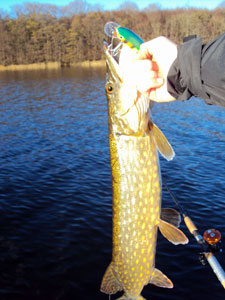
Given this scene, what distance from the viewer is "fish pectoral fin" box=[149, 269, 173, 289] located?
2607 mm

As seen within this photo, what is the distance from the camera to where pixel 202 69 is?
5.74 ft

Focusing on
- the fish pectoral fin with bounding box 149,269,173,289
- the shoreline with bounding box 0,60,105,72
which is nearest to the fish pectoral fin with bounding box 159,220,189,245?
the fish pectoral fin with bounding box 149,269,173,289

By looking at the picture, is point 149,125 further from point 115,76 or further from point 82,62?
point 82,62

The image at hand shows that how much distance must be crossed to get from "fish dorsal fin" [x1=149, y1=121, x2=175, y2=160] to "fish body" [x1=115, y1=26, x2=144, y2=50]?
67 centimetres

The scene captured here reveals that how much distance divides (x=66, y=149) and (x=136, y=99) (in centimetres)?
991

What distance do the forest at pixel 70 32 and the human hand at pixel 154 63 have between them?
65.3 m

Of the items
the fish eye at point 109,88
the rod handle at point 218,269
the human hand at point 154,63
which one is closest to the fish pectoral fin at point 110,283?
the rod handle at point 218,269

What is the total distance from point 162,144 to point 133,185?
Answer: 1.53ft

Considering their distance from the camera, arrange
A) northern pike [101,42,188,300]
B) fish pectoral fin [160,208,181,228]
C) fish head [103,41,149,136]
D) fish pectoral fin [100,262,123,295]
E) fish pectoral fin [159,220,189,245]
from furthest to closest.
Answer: fish pectoral fin [100,262,123,295] → fish pectoral fin [160,208,181,228] → fish pectoral fin [159,220,189,245] → northern pike [101,42,188,300] → fish head [103,41,149,136]

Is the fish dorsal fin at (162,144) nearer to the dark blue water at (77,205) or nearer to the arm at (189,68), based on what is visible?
the arm at (189,68)

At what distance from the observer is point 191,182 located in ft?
28.3

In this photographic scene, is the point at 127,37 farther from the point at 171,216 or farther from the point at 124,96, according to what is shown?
the point at 171,216

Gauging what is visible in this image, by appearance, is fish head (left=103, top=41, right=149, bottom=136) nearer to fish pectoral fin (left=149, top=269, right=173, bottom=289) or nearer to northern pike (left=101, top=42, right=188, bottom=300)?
northern pike (left=101, top=42, right=188, bottom=300)

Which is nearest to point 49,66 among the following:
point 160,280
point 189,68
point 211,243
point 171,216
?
point 211,243
